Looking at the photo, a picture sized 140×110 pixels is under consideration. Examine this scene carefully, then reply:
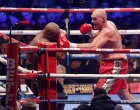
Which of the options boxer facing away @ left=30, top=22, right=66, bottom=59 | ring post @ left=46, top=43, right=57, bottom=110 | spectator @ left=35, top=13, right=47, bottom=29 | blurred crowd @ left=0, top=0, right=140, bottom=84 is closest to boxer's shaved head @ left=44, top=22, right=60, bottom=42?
boxer facing away @ left=30, top=22, right=66, bottom=59

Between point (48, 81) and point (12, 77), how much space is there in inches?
22.8

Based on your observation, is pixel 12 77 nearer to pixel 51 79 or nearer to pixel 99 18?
pixel 51 79

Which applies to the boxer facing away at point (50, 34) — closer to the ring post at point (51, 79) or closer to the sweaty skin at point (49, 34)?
the sweaty skin at point (49, 34)

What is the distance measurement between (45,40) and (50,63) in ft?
1.19

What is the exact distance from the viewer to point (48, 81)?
309cm

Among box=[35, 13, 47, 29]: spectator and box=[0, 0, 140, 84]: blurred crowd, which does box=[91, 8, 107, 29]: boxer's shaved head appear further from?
box=[35, 13, 47, 29]: spectator

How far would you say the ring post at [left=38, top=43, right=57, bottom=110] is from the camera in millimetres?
3061

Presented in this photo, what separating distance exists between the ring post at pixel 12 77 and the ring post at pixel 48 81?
522mm

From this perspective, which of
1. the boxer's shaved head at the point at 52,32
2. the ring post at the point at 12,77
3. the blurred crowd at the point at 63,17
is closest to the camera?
the ring post at the point at 12,77

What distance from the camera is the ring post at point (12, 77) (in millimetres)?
2477

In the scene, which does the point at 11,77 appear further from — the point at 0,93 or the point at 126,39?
the point at 126,39

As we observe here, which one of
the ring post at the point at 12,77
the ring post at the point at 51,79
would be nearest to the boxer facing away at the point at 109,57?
the ring post at the point at 51,79

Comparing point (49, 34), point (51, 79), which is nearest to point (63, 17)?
point (49, 34)

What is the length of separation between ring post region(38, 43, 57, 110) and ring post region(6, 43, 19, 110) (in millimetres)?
522
